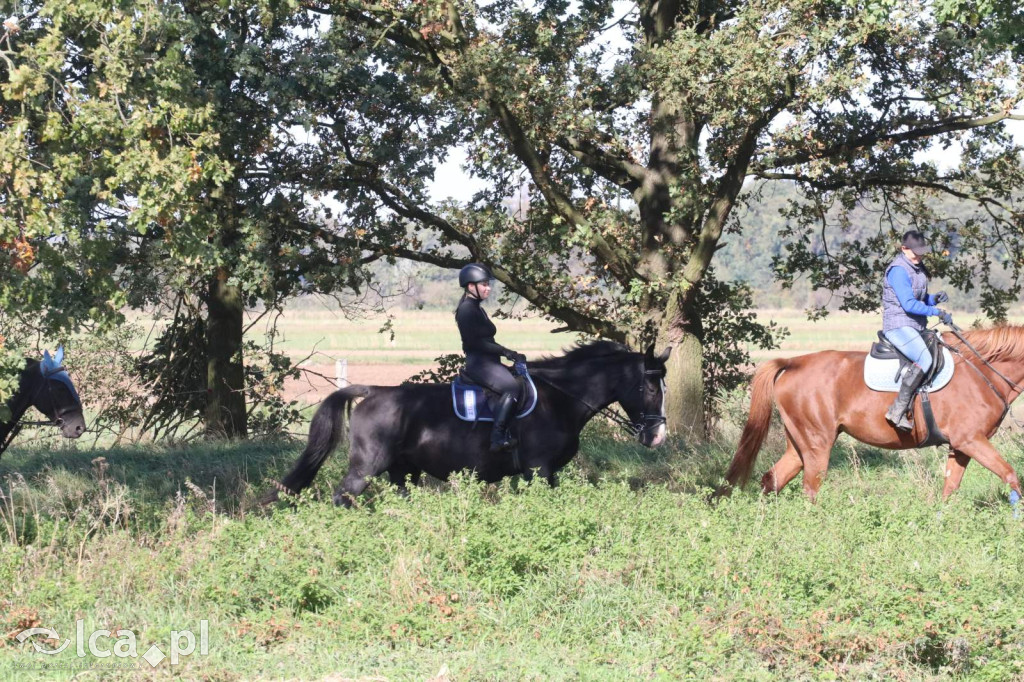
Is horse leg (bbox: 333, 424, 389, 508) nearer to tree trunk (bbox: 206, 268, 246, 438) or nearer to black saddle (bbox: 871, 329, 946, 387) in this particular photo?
black saddle (bbox: 871, 329, 946, 387)

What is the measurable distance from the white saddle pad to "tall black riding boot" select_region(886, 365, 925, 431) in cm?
10

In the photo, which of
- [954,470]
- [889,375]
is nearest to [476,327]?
[889,375]

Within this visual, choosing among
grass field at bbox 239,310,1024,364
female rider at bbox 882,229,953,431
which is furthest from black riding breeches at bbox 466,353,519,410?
grass field at bbox 239,310,1024,364

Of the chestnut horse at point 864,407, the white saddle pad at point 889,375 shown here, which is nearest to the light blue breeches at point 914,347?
the white saddle pad at point 889,375

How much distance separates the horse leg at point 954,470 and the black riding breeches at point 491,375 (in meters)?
4.21

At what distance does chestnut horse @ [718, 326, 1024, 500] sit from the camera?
10.0 metres

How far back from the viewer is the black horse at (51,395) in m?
12.5

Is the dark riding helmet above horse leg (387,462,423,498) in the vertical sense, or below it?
above

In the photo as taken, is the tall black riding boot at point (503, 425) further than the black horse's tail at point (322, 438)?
No

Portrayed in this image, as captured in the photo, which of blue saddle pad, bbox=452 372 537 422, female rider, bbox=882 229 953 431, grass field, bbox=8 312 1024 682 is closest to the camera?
grass field, bbox=8 312 1024 682

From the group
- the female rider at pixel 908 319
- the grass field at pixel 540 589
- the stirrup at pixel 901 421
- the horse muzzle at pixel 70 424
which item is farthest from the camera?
the horse muzzle at pixel 70 424

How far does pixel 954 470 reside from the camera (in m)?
10.1

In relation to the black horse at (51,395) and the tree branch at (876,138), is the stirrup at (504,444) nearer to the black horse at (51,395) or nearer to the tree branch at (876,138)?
the black horse at (51,395)

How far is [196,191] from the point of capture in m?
8.19
